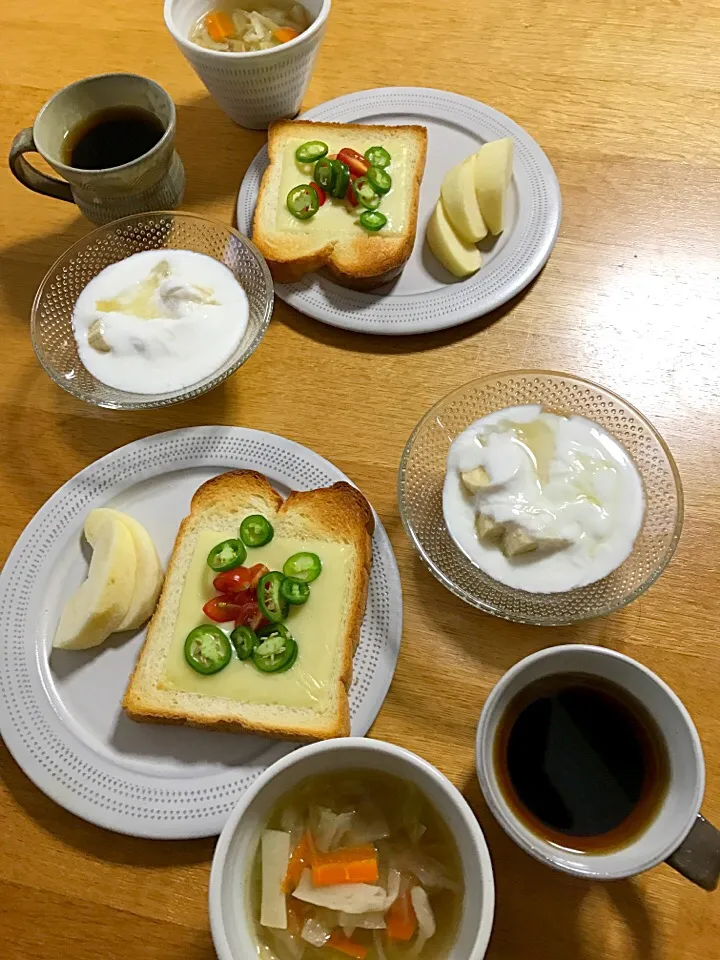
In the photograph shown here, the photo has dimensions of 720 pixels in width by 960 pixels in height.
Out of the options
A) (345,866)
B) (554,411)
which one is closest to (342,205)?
(554,411)

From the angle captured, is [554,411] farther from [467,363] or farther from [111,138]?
[111,138]

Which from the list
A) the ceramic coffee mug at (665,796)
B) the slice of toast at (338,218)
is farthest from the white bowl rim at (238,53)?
the ceramic coffee mug at (665,796)

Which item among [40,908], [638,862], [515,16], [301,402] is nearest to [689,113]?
[515,16]

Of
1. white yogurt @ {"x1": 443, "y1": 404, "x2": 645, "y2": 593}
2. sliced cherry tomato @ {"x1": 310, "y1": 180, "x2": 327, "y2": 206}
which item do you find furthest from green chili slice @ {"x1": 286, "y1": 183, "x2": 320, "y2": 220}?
white yogurt @ {"x1": 443, "y1": 404, "x2": 645, "y2": 593}

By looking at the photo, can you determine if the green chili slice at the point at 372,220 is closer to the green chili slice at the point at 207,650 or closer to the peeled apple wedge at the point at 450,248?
the peeled apple wedge at the point at 450,248

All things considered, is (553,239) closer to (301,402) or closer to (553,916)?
(301,402)

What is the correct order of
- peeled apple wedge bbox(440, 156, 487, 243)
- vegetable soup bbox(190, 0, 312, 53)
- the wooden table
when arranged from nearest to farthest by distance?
the wooden table < peeled apple wedge bbox(440, 156, 487, 243) < vegetable soup bbox(190, 0, 312, 53)

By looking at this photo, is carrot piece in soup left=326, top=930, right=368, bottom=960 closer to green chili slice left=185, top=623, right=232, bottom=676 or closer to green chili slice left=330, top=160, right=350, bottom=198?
green chili slice left=185, top=623, right=232, bottom=676
